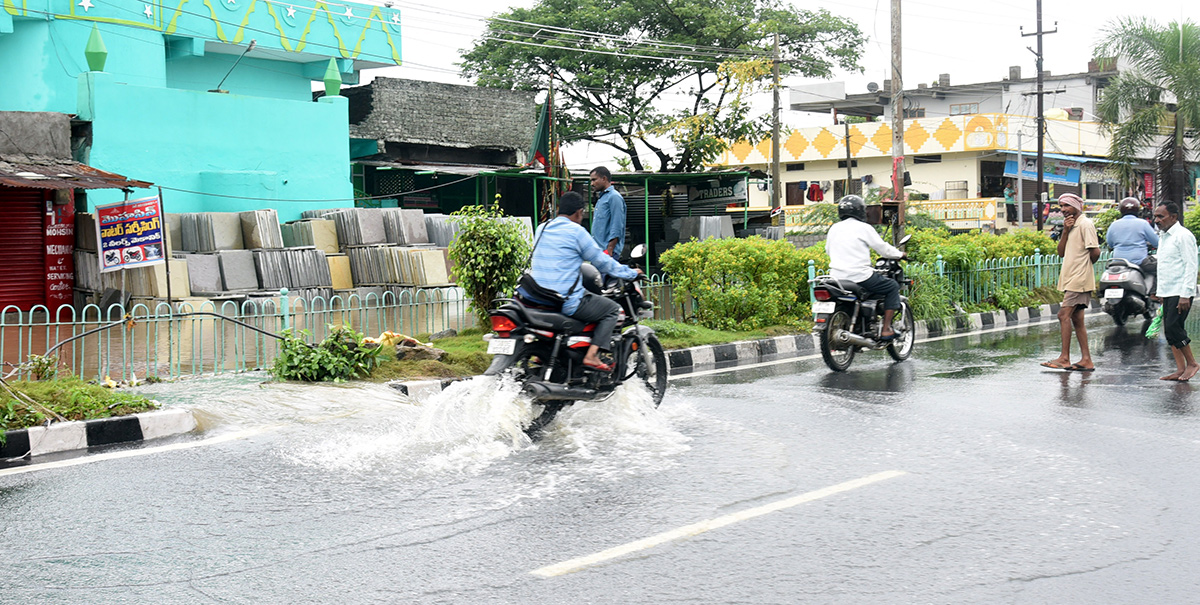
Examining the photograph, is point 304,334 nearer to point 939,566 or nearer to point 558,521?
point 558,521

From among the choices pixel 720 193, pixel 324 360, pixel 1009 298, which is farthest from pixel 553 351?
pixel 720 193

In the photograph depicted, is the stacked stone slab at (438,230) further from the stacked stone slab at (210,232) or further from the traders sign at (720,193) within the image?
the traders sign at (720,193)

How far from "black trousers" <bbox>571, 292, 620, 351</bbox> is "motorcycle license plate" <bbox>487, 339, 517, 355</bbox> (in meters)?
0.57

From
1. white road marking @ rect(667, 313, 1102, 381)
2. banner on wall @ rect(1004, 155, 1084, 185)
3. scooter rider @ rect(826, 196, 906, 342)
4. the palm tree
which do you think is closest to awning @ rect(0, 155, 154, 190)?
white road marking @ rect(667, 313, 1102, 381)

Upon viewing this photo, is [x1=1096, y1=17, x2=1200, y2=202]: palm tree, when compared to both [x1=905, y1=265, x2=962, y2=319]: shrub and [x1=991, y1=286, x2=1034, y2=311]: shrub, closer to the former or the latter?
[x1=991, y1=286, x2=1034, y2=311]: shrub

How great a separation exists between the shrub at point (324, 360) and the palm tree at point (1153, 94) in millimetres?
28818

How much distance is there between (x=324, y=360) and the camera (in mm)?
9023

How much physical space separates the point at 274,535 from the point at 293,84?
71.8 feet

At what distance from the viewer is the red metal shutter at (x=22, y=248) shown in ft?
55.6

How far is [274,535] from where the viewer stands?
4.63 meters

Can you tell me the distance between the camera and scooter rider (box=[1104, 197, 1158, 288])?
13.3 meters

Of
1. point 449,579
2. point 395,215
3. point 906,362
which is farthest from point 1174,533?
point 395,215

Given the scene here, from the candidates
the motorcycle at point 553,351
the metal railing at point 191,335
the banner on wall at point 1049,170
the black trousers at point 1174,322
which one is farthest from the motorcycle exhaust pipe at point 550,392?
the banner on wall at point 1049,170

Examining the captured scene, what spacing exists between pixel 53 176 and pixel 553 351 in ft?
38.3
